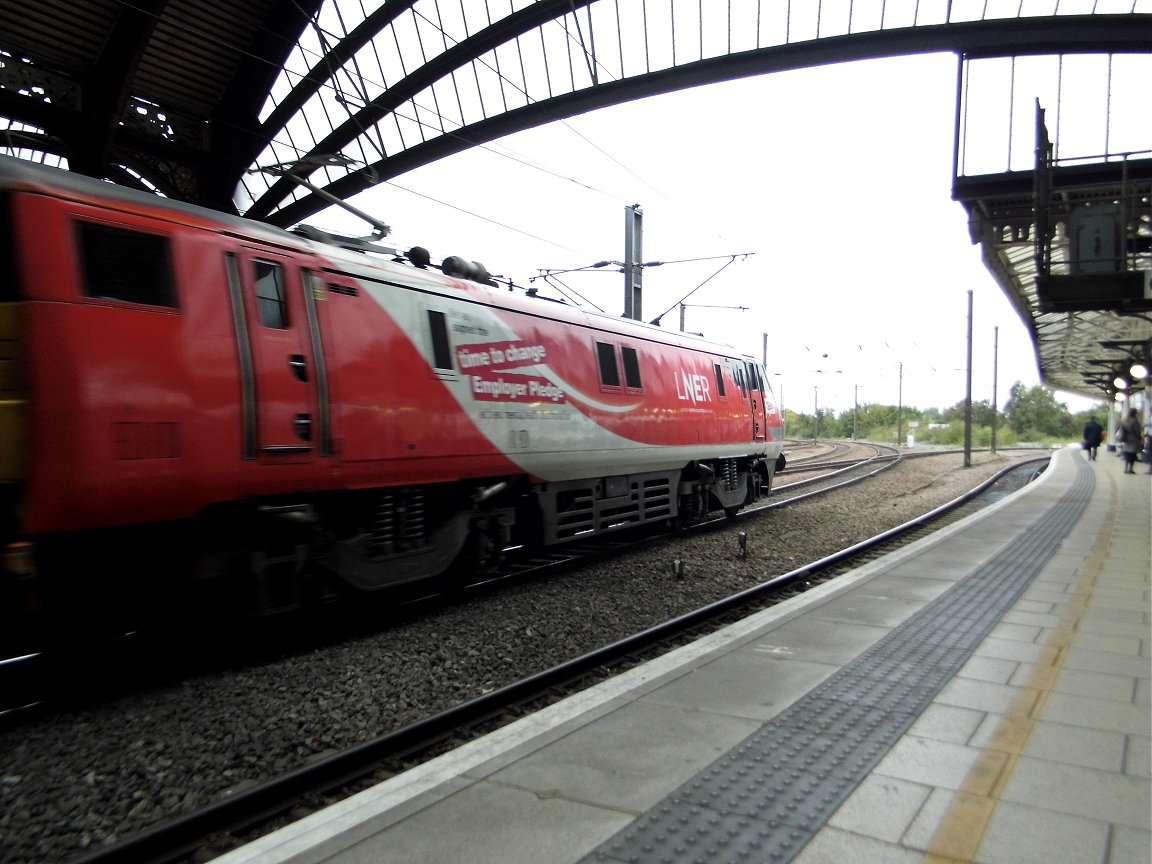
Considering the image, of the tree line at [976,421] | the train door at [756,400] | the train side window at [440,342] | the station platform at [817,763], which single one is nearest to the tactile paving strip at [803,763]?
the station platform at [817,763]

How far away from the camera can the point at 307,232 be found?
6875mm

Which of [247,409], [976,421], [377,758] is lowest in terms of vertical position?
[976,421]

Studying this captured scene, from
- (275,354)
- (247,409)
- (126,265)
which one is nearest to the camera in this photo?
(126,265)

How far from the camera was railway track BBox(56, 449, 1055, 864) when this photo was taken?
3342mm

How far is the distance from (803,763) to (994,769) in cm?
84

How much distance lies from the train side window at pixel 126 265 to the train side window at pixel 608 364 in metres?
5.77

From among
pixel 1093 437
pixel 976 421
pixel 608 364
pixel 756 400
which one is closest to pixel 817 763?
pixel 608 364

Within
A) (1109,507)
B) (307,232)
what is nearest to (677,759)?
(307,232)

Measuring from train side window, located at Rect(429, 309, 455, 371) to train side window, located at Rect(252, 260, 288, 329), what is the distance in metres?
1.62

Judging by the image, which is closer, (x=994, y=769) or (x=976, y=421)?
(x=994, y=769)

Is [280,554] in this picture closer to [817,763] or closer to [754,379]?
[817,763]

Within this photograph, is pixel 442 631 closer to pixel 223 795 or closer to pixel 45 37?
pixel 223 795

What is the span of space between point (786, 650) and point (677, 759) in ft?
7.06

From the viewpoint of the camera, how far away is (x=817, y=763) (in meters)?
3.74
